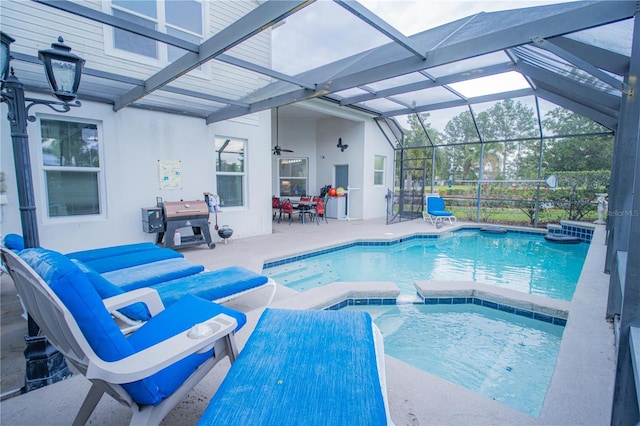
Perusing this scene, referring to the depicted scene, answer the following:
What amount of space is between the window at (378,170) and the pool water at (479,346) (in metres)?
7.60

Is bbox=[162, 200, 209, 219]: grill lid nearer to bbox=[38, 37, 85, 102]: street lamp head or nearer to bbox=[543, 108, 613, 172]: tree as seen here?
bbox=[38, 37, 85, 102]: street lamp head

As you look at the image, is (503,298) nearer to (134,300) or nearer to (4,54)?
(134,300)

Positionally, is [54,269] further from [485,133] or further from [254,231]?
[485,133]

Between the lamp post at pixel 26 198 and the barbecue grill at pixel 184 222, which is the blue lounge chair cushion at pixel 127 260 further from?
the barbecue grill at pixel 184 222

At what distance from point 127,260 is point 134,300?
1775 mm

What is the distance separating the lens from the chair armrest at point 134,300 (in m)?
1.79

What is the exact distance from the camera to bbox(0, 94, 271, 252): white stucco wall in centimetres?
425

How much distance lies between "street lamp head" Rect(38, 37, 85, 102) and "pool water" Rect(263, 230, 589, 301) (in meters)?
3.34

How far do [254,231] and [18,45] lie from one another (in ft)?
15.8

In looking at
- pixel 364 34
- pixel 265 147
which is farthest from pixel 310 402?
pixel 265 147

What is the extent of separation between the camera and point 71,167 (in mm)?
4605

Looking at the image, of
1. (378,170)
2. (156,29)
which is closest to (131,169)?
(156,29)

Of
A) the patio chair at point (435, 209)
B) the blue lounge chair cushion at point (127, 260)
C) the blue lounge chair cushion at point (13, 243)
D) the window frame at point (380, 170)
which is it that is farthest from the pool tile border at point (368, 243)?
the window frame at point (380, 170)

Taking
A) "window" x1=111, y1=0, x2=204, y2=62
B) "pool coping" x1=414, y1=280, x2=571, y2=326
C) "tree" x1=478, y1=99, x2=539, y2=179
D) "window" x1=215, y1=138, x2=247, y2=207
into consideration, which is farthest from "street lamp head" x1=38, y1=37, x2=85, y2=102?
"tree" x1=478, y1=99, x2=539, y2=179
